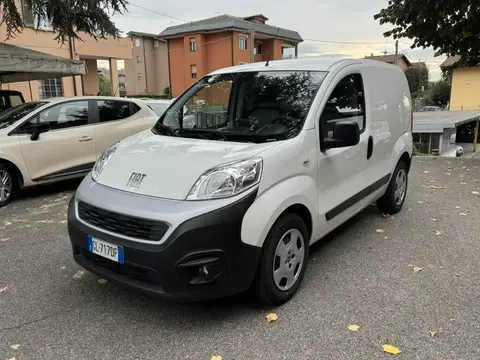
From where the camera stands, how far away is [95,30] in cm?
966

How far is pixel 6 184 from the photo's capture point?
6.08 meters

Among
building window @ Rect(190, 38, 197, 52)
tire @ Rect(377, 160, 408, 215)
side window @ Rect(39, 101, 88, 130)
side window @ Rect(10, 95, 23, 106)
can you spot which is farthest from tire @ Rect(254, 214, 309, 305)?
building window @ Rect(190, 38, 197, 52)

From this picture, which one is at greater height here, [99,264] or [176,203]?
[176,203]

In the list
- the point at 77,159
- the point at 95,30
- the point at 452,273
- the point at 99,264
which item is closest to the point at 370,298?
the point at 452,273

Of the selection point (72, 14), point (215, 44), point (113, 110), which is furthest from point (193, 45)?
point (113, 110)

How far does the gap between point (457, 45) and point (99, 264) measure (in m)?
10.3

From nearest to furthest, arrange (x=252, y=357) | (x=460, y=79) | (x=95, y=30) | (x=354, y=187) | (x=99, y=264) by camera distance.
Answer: (x=252, y=357)
(x=99, y=264)
(x=354, y=187)
(x=95, y=30)
(x=460, y=79)

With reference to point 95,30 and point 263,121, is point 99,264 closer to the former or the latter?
point 263,121

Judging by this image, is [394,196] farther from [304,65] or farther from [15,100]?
[15,100]

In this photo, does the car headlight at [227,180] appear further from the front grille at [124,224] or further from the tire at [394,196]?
the tire at [394,196]

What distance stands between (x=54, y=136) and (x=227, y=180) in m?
4.72

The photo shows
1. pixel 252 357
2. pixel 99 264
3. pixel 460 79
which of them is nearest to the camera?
pixel 252 357

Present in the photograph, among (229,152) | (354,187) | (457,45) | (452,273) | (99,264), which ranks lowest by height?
(452,273)

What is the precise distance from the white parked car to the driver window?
3345 mm
